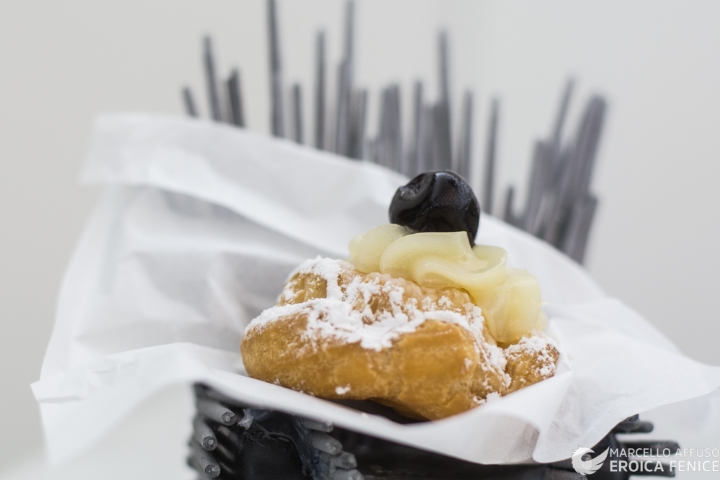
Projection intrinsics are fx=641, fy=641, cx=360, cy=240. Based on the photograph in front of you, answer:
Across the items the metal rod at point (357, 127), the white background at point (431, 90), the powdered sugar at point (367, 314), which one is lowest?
the white background at point (431, 90)

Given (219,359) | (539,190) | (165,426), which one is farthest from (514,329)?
(165,426)

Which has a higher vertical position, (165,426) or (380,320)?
(380,320)

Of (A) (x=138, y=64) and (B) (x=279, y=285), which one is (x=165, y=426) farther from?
(A) (x=138, y=64)

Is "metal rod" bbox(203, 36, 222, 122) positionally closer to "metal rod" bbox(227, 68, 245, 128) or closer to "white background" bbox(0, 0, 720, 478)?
"metal rod" bbox(227, 68, 245, 128)

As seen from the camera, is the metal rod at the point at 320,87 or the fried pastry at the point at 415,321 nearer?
the fried pastry at the point at 415,321

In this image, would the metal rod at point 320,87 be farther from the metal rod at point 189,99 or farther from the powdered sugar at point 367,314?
the powdered sugar at point 367,314

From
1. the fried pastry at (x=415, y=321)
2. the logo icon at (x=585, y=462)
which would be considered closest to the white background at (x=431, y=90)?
the fried pastry at (x=415, y=321)

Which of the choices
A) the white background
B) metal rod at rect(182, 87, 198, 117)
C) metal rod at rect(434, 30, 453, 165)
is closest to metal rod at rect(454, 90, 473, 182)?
metal rod at rect(434, 30, 453, 165)
